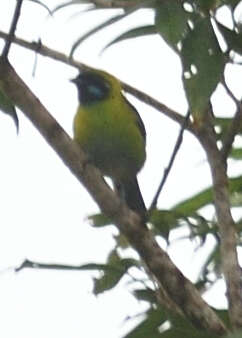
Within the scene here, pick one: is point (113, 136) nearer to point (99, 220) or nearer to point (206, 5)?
point (99, 220)

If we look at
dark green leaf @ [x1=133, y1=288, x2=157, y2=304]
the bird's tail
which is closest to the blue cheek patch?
the bird's tail

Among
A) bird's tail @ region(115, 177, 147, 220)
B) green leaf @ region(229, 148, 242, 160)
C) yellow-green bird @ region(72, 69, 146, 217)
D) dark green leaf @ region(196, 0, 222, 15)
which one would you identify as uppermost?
yellow-green bird @ region(72, 69, 146, 217)

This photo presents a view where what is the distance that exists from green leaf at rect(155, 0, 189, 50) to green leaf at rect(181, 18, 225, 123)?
33 mm

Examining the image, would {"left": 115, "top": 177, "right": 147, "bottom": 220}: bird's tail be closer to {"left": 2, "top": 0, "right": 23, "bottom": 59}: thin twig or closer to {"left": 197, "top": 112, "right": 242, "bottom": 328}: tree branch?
{"left": 197, "top": 112, "right": 242, "bottom": 328}: tree branch

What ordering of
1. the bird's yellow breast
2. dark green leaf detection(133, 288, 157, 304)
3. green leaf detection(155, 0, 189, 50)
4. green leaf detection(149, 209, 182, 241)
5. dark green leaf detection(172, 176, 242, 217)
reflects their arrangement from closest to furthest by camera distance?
green leaf detection(155, 0, 189, 50) → dark green leaf detection(133, 288, 157, 304) → green leaf detection(149, 209, 182, 241) → dark green leaf detection(172, 176, 242, 217) → the bird's yellow breast

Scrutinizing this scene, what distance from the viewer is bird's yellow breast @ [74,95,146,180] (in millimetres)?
3732

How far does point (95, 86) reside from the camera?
4.10 m

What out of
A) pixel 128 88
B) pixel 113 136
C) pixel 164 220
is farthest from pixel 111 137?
pixel 164 220

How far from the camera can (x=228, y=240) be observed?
2.39 metres

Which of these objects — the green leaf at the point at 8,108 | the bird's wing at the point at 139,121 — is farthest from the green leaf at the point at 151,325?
the bird's wing at the point at 139,121

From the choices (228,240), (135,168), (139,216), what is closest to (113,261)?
(139,216)

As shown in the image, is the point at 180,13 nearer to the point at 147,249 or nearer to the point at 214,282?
the point at 147,249

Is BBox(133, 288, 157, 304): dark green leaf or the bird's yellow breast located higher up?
the bird's yellow breast

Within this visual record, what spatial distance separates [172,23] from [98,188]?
1.78 feet
